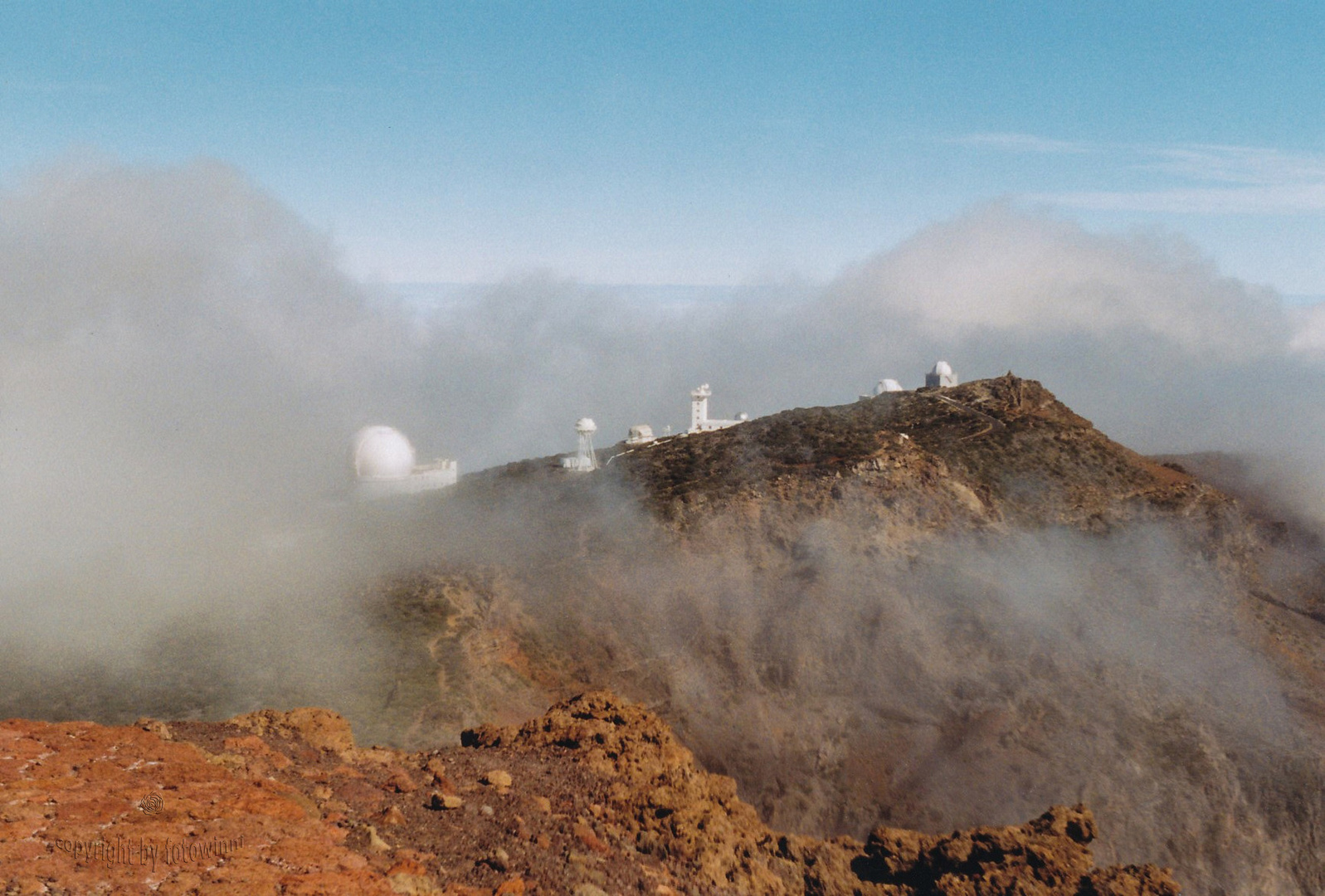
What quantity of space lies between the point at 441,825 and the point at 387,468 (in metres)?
40.9

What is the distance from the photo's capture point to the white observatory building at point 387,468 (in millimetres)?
54500

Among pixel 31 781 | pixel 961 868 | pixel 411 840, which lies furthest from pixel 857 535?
pixel 31 781

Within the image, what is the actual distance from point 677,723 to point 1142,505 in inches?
1167

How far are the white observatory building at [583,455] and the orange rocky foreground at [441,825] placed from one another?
3302cm

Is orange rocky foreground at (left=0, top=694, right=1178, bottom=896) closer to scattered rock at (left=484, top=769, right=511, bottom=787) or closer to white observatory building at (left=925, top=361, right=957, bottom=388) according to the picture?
scattered rock at (left=484, top=769, right=511, bottom=787)

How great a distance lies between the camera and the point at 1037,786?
109 ft

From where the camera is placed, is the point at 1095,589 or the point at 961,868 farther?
the point at 1095,589

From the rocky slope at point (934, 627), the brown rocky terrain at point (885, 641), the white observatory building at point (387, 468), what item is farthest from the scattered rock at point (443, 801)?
the white observatory building at point (387, 468)

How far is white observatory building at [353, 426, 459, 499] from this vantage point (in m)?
54.5

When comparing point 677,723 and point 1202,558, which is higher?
point 1202,558

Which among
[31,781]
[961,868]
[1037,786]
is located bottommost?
[1037,786]

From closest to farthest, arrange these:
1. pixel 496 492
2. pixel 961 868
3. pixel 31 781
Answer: pixel 31 781, pixel 961 868, pixel 496 492

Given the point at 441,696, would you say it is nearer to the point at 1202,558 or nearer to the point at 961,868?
the point at 961,868

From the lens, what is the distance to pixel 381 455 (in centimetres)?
5472
